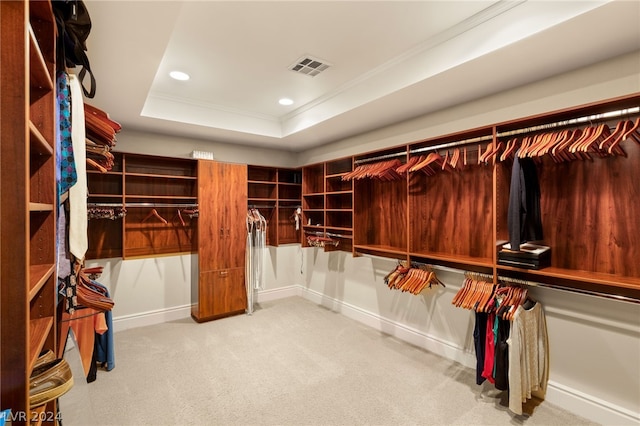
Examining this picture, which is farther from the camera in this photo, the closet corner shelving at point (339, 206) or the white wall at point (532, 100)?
the closet corner shelving at point (339, 206)

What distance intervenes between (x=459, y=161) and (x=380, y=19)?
5.00 feet

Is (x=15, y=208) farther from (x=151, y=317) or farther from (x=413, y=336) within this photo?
(x=151, y=317)

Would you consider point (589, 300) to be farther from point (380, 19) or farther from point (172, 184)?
point (172, 184)

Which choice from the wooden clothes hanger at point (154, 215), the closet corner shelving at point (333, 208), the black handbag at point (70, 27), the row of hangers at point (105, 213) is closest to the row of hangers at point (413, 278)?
the closet corner shelving at point (333, 208)

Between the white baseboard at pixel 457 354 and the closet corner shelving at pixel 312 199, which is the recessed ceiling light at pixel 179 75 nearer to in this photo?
the closet corner shelving at pixel 312 199

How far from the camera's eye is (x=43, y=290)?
1313 mm

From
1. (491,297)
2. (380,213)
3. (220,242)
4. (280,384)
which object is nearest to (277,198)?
(220,242)

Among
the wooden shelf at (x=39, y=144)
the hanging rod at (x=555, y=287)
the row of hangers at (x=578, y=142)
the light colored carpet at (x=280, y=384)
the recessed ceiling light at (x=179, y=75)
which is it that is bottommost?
the light colored carpet at (x=280, y=384)

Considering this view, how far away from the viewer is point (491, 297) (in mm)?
2500

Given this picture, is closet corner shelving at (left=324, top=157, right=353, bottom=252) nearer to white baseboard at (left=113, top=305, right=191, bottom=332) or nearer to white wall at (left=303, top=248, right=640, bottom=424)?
white wall at (left=303, top=248, right=640, bottom=424)

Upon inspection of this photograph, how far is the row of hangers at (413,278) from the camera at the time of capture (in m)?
3.08

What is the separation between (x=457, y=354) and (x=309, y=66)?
10.5ft

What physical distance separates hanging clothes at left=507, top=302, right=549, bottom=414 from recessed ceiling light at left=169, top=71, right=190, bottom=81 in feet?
11.9

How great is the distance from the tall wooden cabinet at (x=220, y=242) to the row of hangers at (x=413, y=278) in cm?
226
